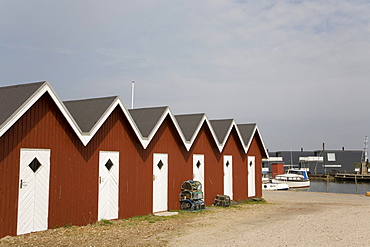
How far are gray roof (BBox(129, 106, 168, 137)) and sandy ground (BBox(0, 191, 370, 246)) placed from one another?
4.16 metres

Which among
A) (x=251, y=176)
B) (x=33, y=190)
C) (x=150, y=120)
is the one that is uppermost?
(x=150, y=120)

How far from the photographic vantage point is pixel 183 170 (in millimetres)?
21328

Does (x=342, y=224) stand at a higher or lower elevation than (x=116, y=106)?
lower

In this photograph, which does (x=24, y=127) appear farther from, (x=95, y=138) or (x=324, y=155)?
(x=324, y=155)

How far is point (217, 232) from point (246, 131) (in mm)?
14903

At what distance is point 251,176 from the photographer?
28266mm

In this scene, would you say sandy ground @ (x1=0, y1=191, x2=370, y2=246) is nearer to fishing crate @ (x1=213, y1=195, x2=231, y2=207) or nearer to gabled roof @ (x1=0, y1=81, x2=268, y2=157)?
gabled roof @ (x1=0, y1=81, x2=268, y2=157)

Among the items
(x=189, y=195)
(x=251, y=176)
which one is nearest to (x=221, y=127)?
(x=251, y=176)

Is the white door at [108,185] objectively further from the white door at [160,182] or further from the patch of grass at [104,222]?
the white door at [160,182]

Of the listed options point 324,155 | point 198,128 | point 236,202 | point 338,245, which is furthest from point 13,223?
point 324,155

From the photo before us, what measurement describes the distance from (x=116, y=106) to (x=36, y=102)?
3.76 m

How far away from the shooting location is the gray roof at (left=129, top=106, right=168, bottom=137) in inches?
734

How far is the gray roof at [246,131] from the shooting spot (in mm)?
27439

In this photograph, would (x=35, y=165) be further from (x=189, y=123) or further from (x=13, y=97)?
(x=189, y=123)
